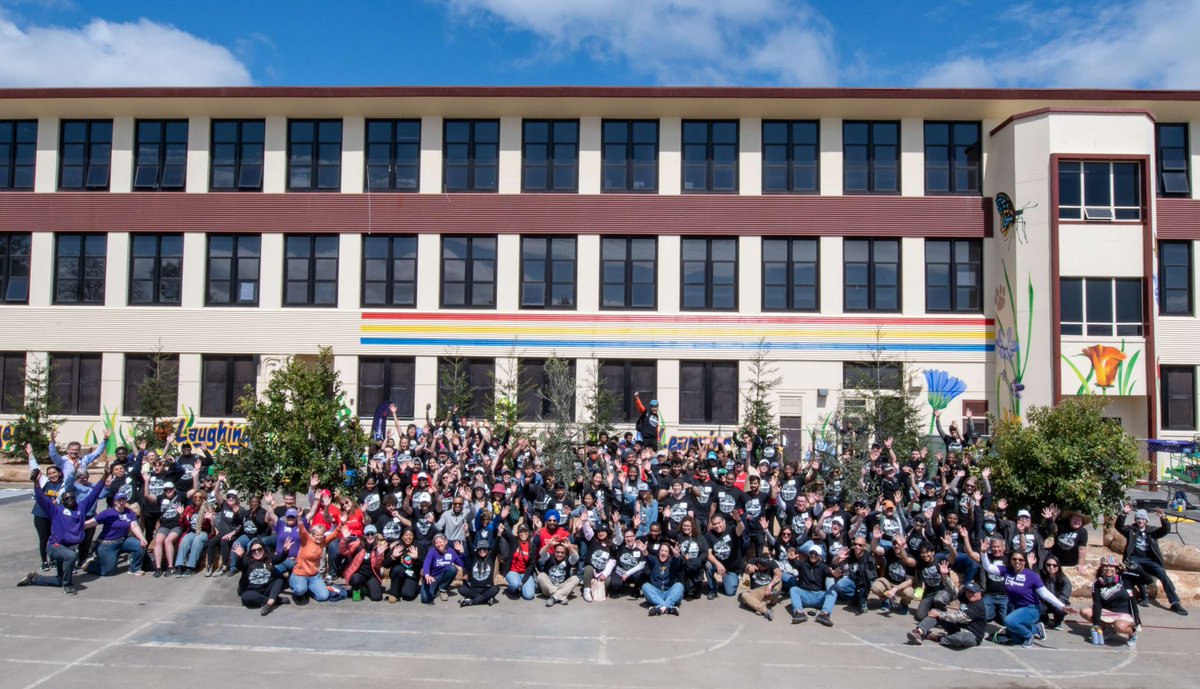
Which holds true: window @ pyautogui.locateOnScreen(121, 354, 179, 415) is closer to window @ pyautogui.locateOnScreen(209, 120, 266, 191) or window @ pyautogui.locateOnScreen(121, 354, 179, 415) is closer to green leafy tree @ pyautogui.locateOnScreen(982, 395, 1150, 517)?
window @ pyautogui.locateOnScreen(209, 120, 266, 191)

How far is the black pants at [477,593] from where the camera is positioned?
13.4 meters

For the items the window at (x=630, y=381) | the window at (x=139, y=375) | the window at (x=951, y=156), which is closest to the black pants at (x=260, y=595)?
the window at (x=630, y=381)

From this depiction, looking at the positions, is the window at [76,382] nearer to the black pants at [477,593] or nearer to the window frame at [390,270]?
the window frame at [390,270]

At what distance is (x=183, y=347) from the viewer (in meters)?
28.1

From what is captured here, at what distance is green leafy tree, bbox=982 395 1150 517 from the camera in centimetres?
1542

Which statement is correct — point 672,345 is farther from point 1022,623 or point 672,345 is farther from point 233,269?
point 1022,623

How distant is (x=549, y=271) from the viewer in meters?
28.1

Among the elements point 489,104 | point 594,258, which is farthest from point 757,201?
point 489,104

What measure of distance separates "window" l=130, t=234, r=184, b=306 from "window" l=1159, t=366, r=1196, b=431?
32625 millimetres

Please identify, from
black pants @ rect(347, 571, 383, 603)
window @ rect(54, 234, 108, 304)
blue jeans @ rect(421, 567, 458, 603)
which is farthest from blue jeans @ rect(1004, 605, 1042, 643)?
window @ rect(54, 234, 108, 304)

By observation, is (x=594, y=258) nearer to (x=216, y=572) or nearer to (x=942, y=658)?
(x=216, y=572)

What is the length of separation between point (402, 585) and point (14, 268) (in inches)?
944

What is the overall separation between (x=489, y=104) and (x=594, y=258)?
6.17 meters

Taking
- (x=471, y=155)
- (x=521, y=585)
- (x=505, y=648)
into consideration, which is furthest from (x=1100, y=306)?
(x=505, y=648)
